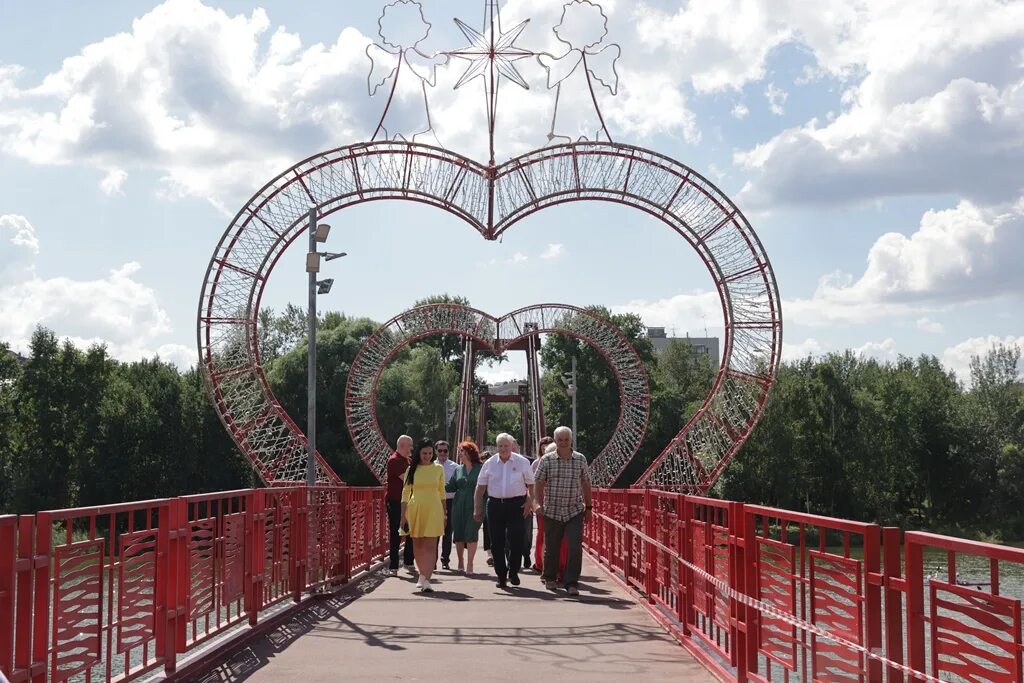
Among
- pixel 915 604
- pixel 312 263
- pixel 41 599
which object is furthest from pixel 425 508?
pixel 915 604

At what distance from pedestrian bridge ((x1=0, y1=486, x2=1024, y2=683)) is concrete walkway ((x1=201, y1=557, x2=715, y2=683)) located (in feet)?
0.10

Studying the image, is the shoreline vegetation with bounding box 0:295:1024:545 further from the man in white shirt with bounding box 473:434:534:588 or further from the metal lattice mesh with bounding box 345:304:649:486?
the man in white shirt with bounding box 473:434:534:588

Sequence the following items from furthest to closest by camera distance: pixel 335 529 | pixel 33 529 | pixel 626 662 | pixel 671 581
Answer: pixel 335 529 → pixel 671 581 → pixel 626 662 → pixel 33 529

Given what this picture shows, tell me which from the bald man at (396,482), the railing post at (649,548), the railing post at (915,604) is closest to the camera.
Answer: the railing post at (915,604)

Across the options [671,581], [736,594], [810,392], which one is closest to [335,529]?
[671,581]

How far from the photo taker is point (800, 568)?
671cm

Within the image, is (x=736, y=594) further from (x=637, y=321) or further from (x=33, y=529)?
(x=637, y=321)

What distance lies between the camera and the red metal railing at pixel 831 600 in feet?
16.1

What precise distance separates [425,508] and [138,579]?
6535 millimetres

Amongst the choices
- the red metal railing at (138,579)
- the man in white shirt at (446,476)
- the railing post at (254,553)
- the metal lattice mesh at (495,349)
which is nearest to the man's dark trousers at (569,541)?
the red metal railing at (138,579)

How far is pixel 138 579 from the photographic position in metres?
7.84

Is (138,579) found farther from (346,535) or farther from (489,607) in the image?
(346,535)

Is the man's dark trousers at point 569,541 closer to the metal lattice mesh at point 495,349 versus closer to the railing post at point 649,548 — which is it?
the railing post at point 649,548

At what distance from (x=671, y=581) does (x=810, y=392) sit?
190ft
